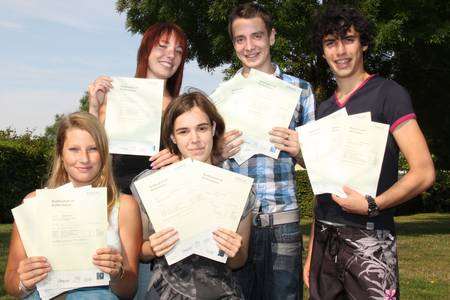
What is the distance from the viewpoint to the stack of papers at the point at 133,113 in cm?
366

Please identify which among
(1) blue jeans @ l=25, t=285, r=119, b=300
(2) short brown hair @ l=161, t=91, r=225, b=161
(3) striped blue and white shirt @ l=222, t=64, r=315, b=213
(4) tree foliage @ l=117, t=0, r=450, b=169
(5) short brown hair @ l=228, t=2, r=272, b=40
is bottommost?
(1) blue jeans @ l=25, t=285, r=119, b=300

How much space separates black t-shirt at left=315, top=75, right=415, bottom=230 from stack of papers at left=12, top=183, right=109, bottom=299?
1249mm

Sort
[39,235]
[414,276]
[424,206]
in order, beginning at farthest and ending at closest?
[424,206]
[414,276]
[39,235]

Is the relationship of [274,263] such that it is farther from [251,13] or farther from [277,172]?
[251,13]

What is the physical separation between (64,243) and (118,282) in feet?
1.21

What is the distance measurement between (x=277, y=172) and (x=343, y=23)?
98 cm

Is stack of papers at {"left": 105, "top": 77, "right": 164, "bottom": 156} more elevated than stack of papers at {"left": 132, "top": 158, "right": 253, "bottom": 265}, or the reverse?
stack of papers at {"left": 105, "top": 77, "right": 164, "bottom": 156}

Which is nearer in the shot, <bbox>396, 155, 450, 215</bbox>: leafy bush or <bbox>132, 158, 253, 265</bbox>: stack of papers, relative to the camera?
<bbox>132, 158, 253, 265</bbox>: stack of papers

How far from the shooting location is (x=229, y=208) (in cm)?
297

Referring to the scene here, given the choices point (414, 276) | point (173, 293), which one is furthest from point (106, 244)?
point (414, 276)

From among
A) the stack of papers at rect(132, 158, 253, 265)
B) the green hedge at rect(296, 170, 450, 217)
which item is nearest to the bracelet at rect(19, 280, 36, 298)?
the stack of papers at rect(132, 158, 253, 265)

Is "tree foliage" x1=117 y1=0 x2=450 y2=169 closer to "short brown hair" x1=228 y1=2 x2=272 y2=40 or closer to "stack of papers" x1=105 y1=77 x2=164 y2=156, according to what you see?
"short brown hair" x1=228 y1=2 x2=272 y2=40

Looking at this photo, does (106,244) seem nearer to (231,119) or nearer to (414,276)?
(231,119)

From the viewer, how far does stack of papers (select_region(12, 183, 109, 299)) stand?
2.82m
